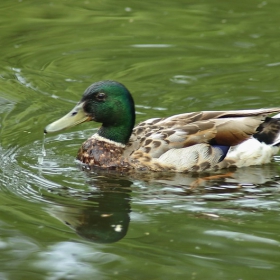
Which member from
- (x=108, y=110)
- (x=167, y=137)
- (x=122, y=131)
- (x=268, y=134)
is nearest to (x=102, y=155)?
(x=122, y=131)

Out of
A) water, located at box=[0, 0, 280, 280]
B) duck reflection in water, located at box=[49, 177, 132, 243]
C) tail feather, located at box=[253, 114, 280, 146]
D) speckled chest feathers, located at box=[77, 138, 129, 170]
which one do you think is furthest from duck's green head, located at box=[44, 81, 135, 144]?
tail feather, located at box=[253, 114, 280, 146]

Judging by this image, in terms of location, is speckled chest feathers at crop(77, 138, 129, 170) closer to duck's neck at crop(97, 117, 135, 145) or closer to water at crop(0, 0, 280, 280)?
duck's neck at crop(97, 117, 135, 145)

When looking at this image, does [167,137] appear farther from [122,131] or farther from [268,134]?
[268,134]

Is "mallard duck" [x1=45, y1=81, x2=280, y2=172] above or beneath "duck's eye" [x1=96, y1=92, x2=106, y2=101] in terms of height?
beneath

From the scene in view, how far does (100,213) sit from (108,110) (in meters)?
1.94

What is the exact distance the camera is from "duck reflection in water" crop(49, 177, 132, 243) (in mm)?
7934

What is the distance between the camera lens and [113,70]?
43.2ft

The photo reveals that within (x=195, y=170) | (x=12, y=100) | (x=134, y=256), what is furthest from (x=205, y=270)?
(x=12, y=100)

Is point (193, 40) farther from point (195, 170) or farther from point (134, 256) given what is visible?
point (134, 256)

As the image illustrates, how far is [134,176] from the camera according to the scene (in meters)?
9.77

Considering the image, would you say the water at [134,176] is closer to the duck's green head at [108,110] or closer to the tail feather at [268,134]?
the tail feather at [268,134]

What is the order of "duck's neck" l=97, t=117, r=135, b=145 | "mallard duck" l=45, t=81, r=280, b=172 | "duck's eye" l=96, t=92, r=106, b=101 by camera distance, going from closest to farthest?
1. "mallard duck" l=45, t=81, r=280, b=172
2. "duck's eye" l=96, t=92, r=106, b=101
3. "duck's neck" l=97, t=117, r=135, b=145

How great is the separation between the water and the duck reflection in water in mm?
18

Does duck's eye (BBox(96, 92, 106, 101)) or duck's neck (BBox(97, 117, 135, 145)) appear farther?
duck's neck (BBox(97, 117, 135, 145))
